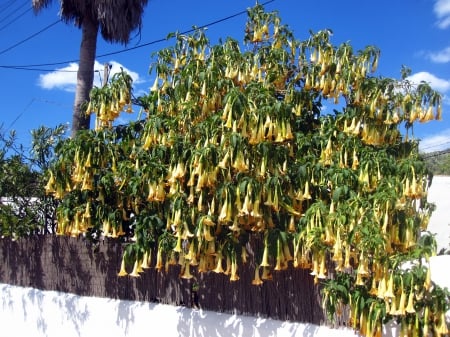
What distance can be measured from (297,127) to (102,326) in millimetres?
4275

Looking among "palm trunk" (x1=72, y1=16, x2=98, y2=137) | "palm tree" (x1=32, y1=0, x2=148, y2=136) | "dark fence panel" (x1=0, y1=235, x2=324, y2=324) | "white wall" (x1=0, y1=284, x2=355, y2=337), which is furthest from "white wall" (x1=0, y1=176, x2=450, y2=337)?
"palm tree" (x1=32, y1=0, x2=148, y2=136)

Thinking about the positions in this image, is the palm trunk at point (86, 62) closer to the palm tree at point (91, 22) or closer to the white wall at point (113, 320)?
the palm tree at point (91, 22)

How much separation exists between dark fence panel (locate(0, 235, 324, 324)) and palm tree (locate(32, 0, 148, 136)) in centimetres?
281

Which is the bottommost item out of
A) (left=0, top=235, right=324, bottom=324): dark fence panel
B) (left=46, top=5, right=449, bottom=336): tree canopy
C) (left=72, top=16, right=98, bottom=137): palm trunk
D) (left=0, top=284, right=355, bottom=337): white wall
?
(left=0, top=284, right=355, bottom=337): white wall

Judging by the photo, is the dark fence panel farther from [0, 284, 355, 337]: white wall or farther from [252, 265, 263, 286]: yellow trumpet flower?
[252, 265, 263, 286]: yellow trumpet flower

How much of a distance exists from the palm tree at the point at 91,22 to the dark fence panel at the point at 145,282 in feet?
9.22

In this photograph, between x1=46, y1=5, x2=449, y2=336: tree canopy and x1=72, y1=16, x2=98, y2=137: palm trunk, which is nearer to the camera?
x1=46, y1=5, x2=449, y2=336: tree canopy

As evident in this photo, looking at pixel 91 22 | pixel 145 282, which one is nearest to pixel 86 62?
pixel 91 22

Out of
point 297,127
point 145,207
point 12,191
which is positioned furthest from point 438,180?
point 12,191

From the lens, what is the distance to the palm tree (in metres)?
10.0

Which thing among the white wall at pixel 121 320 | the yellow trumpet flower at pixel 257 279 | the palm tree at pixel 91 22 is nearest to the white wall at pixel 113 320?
the white wall at pixel 121 320

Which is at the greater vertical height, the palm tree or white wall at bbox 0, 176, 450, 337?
the palm tree

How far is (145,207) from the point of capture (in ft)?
22.9

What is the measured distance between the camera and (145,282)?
7.50 metres
